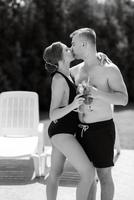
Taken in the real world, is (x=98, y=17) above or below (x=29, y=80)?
above

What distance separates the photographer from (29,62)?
44.0 feet

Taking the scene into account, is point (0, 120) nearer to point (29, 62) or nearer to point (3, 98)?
point (3, 98)

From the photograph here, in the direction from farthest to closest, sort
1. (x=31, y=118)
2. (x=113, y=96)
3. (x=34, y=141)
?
(x=31, y=118) → (x=34, y=141) → (x=113, y=96)

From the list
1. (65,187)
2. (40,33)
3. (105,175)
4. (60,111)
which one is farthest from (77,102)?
(40,33)

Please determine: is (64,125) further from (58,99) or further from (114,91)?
(114,91)

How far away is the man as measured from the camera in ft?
12.5

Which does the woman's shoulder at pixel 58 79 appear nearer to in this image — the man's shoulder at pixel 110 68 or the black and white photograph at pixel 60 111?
the black and white photograph at pixel 60 111

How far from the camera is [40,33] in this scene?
13.2 meters

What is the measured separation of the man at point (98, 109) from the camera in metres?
3.82

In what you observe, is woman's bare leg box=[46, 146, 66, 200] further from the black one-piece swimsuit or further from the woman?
the black one-piece swimsuit

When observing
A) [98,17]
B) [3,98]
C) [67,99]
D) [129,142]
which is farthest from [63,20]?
[67,99]

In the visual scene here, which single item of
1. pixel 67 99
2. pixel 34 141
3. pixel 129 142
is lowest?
pixel 129 142

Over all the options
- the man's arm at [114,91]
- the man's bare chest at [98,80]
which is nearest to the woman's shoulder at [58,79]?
the man's bare chest at [98,80]

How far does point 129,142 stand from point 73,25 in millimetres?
6137
